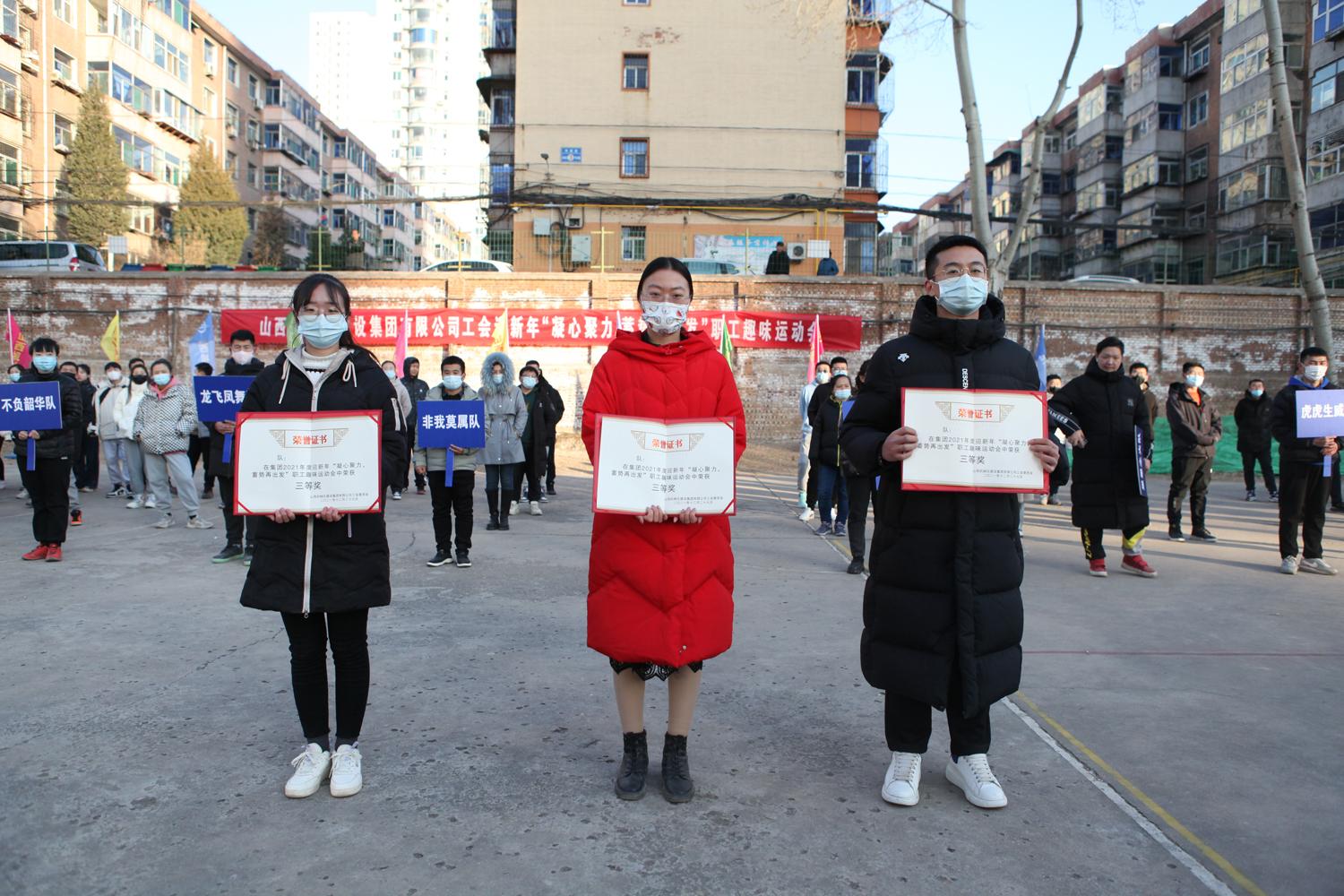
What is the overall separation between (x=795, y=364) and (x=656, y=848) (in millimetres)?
21292

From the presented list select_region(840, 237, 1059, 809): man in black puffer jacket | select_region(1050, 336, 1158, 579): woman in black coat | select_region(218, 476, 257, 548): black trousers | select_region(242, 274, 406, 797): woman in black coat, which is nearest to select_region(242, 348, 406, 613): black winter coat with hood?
select_region(242, 274, 406, 797): woman in black coat

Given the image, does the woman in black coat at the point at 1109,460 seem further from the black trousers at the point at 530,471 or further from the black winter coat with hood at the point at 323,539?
the black trousers at the point at 530,471

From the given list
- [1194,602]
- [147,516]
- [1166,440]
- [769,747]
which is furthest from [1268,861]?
[1166,440]

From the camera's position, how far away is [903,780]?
11.9 feet

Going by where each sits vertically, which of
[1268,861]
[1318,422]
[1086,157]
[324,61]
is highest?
[324,61]

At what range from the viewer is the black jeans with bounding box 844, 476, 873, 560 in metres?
8.63

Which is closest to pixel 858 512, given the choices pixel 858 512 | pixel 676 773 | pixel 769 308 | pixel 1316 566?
pixel 858 512

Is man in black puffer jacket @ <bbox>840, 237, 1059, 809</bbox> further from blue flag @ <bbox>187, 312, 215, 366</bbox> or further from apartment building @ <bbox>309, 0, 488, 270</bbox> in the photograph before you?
apartment building @ <bbox>309, 0, 488, 270</bbox>

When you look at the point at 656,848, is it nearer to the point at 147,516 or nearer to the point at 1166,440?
the point at 147,516

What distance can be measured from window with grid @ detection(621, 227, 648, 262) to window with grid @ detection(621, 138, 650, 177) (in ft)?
6.81

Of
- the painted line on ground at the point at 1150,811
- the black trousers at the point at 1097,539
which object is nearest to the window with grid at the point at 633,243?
the black trousers at the point at 1097,539

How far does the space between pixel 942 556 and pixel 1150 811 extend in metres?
1.24

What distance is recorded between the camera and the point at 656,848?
3.22 metres

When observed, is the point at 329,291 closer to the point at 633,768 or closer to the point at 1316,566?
the point at 633,768
